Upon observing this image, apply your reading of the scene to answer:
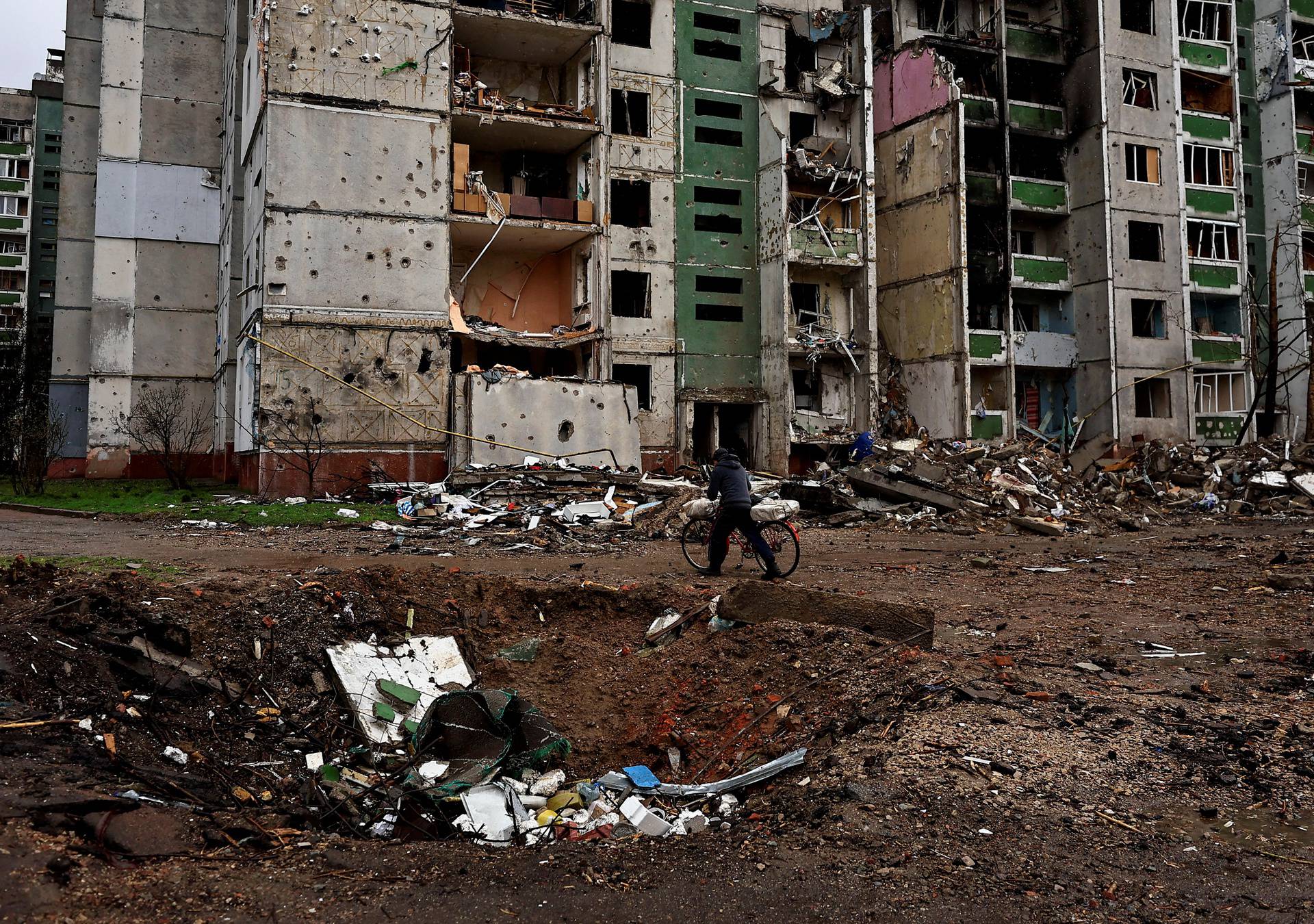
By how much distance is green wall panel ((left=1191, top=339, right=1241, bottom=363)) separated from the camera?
112 feet

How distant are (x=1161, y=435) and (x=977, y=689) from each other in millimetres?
31358

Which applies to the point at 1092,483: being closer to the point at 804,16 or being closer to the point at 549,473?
the point at 549,473

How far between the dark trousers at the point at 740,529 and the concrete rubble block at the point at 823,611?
9.32 feet

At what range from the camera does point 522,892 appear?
13.6ft

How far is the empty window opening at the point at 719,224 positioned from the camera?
3063cm

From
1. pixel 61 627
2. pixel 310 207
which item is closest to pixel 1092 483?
pixel 310 207

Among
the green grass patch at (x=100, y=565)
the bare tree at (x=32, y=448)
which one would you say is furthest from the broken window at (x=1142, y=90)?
the bare tree at (x=32, y=448)

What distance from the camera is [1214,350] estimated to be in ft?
113

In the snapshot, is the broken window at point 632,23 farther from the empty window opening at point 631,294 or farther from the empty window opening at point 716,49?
the empty window opening at point 631,294

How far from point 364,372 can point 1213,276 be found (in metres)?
30.6

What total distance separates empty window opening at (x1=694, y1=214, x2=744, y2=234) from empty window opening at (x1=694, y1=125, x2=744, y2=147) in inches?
94.2

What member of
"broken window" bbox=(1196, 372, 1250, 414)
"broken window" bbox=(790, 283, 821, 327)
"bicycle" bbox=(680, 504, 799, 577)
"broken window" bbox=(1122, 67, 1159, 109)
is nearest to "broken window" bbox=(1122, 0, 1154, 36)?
"broken window" bbox=(1122, 67, 1159, 109)

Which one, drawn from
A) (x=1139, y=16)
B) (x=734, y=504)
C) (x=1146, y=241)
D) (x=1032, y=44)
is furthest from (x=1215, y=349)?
(x=734, y=504)

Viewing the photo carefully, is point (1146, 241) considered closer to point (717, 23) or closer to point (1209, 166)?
point (1209, 166)
